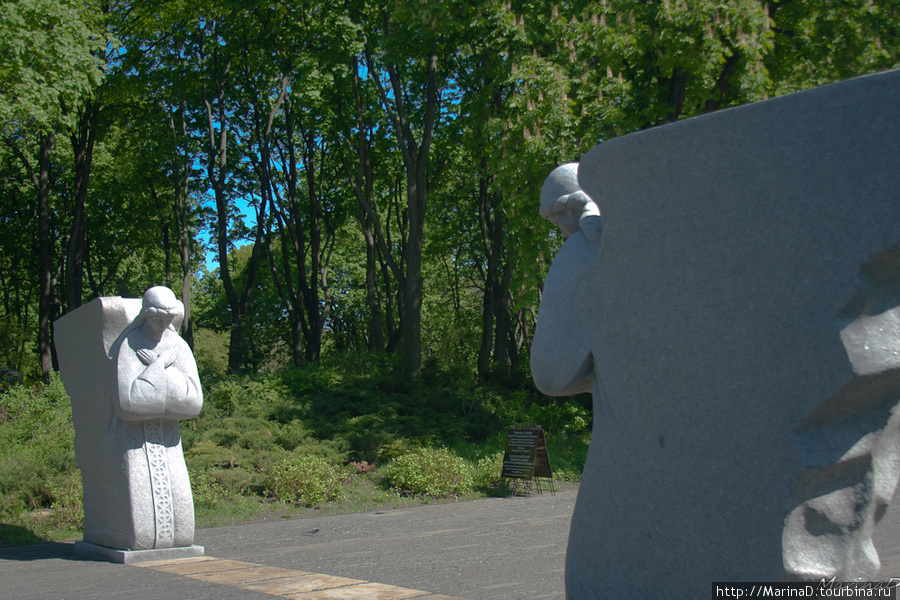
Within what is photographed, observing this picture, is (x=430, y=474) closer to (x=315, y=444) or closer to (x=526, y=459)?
(x=526, y=459)

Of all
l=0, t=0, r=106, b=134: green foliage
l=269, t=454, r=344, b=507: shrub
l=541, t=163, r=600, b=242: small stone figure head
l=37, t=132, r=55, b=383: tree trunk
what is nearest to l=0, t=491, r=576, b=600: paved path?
l=269, t=454, r=344, b=507: shrub

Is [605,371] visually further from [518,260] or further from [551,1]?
[551,1]

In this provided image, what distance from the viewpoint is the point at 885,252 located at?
2.88 metres

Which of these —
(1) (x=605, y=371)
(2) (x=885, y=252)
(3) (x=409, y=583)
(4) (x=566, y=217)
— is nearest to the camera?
(2) (x=885, y=252)

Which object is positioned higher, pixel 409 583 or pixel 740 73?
pixel 740 73

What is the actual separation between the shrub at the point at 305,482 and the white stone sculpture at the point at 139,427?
4.18 metres

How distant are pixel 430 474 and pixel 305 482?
2091 mm

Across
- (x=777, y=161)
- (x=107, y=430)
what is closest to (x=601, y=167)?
(x=777, y=161)

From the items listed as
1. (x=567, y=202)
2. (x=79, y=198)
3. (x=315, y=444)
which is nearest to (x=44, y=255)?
(x=79, y=198)

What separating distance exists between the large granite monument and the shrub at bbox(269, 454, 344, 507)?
30.0 ft

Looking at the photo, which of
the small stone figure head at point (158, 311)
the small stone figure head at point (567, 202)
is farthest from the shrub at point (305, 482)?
the small stone figure head at point (567, 202)

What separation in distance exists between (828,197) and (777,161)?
26cm

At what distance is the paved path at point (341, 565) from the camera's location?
19.7ft

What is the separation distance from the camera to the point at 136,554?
7.50 metres
